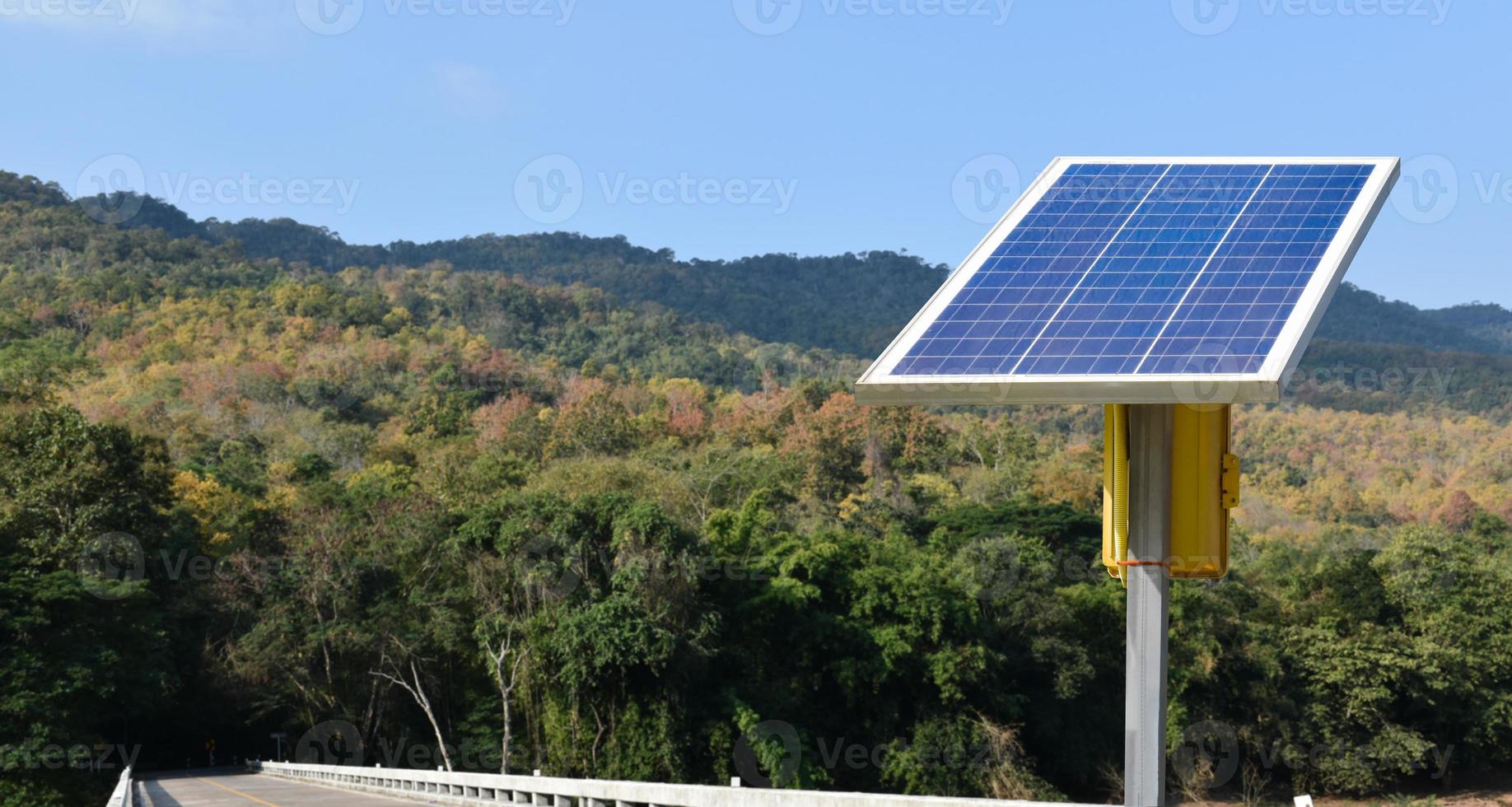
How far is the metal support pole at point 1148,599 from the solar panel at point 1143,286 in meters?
0.96

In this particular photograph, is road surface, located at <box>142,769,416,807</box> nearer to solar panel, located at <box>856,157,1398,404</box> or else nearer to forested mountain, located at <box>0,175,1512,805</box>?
forested mountain, located at <box>0,175,1512,805</box>

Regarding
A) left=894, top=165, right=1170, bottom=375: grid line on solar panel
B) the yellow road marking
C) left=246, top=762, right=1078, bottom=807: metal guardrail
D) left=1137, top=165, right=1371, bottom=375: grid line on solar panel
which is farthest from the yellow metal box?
the yellow road marking

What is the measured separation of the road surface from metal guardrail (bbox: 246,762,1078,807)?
657 millimetres

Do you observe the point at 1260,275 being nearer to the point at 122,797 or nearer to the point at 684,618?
the point at 122,797

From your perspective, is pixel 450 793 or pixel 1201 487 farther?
pixel 450 793

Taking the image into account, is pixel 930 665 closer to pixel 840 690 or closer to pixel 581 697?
pixel 840 690

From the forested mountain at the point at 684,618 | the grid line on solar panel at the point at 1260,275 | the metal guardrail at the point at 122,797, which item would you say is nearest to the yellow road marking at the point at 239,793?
the metal guardrail at the point at 122,797

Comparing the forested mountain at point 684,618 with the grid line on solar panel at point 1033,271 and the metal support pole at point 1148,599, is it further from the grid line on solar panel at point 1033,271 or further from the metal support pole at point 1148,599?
the metal support pole at point 1148,599

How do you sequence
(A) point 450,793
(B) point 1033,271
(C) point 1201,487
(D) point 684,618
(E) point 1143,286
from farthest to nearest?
(D) point 684,618 < (A) point 450,793 < (B) point 1033,271 < (E) point 1143,286 < (C) point 1201,487

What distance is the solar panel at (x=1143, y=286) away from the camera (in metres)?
10.5

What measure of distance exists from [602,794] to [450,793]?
7183mm

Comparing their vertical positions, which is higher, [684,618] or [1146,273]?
[1146,273]

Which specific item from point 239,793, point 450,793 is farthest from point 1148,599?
point 239,793

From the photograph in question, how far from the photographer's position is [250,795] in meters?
27.7
